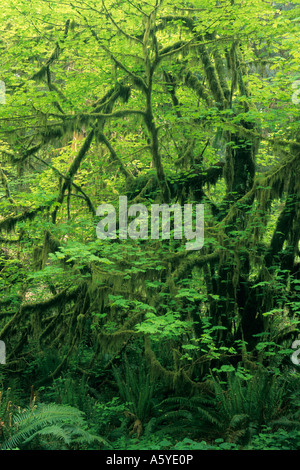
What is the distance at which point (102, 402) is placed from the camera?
5941 millimetres

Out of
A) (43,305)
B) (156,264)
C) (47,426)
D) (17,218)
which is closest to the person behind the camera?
(47,426)

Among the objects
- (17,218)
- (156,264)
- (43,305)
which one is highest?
(17,218)

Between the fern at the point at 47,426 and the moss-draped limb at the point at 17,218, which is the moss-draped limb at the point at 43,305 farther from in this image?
the fern at the point at 47,426

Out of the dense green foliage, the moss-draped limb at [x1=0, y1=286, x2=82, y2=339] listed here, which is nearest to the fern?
the dense green foliage

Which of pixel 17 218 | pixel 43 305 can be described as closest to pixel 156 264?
pixel 43 305

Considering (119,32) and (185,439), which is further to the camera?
(119,32)

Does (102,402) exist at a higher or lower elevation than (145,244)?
lower

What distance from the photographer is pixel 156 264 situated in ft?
19.6

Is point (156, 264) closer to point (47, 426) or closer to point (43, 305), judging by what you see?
point (43, 305)

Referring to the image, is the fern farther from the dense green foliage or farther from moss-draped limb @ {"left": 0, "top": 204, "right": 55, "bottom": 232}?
moss-draped limb @ {"left": 0, "top": 204, "right": 55, "bottom": 232}

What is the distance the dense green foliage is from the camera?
16.4 feet

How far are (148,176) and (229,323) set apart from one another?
310 centimetres
